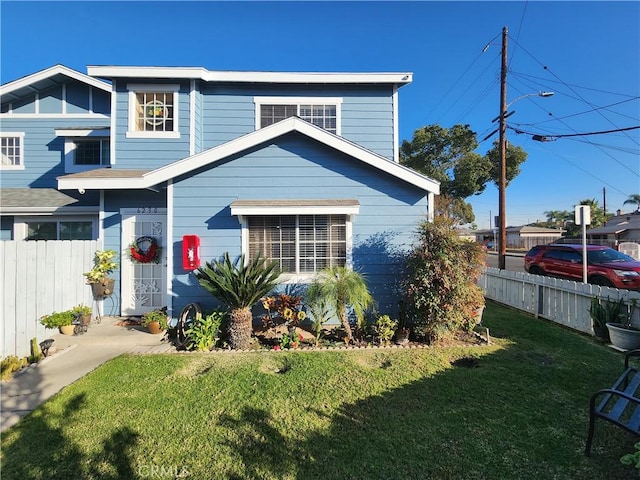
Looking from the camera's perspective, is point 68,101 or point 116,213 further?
point 68,101

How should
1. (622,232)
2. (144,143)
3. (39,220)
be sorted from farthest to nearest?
(622,232) → (39,220) → (144,143)

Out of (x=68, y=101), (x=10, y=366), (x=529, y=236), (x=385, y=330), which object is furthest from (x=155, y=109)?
(x=529, y=236)

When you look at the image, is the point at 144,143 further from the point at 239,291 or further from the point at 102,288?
the point at 239,291

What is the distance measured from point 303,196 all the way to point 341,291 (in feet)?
7.35

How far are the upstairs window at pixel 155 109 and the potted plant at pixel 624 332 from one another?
10.5 m

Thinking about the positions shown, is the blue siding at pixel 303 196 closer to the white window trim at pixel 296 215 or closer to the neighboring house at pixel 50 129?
the white window trim at pixel 296 215

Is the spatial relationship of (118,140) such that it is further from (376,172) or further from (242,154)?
(376,172)

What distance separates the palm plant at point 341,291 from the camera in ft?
17.2

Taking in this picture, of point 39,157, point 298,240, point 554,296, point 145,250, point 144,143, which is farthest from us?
point 39,157

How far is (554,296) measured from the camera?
22.3ft

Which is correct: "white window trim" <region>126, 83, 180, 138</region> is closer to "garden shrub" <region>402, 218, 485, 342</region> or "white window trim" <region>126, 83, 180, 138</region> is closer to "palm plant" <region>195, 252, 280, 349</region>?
"palm plant" <region>195, 252, 280, 349</region>

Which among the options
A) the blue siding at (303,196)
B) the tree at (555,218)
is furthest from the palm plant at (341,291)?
the tree at (555,218)

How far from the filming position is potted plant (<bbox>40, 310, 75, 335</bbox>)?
5.41 metres

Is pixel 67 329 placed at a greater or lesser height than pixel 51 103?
lesser
